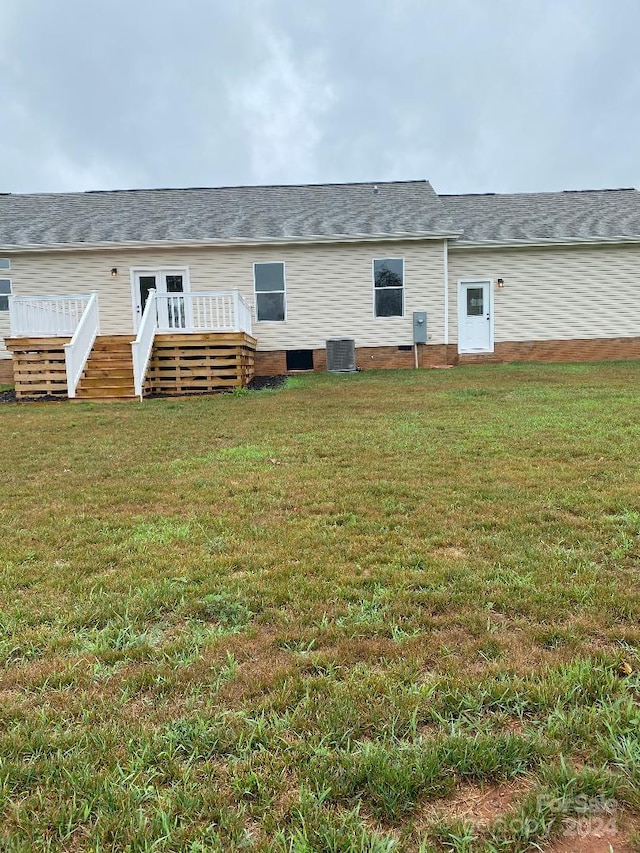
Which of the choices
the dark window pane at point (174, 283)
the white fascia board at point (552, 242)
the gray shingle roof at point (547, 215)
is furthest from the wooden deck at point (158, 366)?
the gray shingle roof at point (547, 215)

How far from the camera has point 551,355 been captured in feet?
49.3

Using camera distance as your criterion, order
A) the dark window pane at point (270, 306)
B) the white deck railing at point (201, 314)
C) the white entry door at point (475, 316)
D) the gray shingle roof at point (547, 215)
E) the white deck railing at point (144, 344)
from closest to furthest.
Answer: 1. the white deck railing at point (144, 344)
2. the white deck railing at point (201, 314)
3. the dark window pane at point (270, 306)
4. the gray shingle roof at point (547, 215)
5. the white entry door at point (475, 316)

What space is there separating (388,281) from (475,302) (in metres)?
2.65

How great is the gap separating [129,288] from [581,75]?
101 feet

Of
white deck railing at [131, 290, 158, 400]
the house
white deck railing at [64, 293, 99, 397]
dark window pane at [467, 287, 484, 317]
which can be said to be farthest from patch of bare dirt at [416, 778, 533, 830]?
dark window pane at [467, 287, 484, 317]

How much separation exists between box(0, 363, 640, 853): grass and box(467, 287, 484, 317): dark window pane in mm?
11178

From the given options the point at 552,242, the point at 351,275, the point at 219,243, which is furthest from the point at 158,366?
the point at 552,242

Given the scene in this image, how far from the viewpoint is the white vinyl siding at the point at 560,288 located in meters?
14.7

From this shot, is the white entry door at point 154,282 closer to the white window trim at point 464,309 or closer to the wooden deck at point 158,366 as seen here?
the wooden deck at point 158,366

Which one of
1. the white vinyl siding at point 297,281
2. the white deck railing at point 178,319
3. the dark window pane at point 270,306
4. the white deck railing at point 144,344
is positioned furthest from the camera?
the dark window pane at point 270,306

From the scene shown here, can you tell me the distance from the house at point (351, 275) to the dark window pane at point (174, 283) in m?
0.03

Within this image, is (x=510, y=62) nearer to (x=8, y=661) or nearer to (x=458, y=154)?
(x=458, y=154)

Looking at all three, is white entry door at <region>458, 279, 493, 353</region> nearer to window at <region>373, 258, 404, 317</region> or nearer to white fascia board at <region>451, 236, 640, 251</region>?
white fascia board at <region>451, 236, 640, 251</region>

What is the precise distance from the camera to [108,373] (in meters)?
10.9
